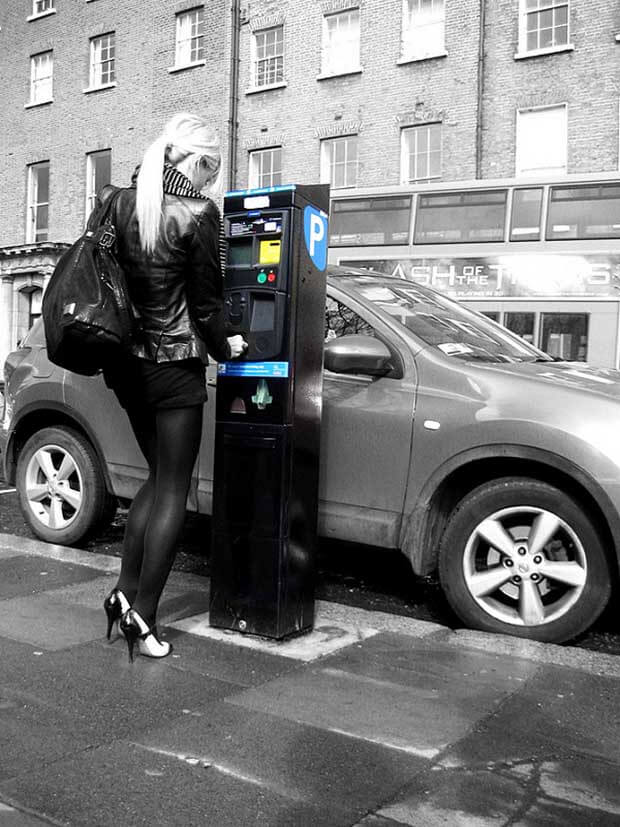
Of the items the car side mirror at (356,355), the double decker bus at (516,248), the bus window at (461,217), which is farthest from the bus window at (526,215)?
the car side mirror at (356,355)

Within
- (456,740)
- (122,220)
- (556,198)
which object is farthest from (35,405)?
(556,198)

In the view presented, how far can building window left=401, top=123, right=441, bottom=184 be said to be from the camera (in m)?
21.9

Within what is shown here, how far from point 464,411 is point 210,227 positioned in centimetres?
152

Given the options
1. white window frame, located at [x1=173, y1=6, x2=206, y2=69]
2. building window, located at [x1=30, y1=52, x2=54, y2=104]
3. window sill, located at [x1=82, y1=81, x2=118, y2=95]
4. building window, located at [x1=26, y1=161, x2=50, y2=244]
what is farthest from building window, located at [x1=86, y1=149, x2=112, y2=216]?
white window frame, located at [x1=173, y1=6, x2=206, y2=69]

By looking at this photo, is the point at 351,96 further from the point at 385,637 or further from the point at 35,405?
the point at 385,637

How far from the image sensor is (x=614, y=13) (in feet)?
64.0

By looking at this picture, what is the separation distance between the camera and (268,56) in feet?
81.0

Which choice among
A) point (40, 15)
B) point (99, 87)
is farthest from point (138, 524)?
point (40, 15)

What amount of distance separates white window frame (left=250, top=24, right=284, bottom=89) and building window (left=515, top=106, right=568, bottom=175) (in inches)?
271

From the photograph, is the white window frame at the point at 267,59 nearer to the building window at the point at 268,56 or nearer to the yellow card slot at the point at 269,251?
the building window at the point at 268,56

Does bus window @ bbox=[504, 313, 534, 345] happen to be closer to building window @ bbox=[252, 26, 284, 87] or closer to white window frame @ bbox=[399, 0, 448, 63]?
white window frame @ bbox=[399, 0, 448, 63]

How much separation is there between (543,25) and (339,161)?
5.64m

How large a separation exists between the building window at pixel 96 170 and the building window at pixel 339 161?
25.2ft

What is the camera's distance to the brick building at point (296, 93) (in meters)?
20.3
